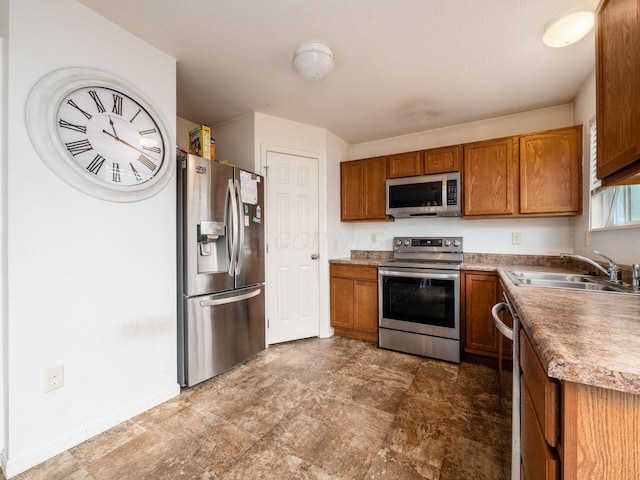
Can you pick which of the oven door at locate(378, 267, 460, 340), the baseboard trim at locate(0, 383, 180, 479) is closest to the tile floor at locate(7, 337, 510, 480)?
the baseboard trim at locate(0, 383, 180, 479)

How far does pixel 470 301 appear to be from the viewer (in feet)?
8.16

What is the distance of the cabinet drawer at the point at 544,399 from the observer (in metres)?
0.64

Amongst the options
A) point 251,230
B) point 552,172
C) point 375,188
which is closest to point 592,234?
point 552,172

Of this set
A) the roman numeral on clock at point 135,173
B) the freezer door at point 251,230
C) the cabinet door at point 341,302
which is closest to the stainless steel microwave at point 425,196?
the cabinet door at point 341,302

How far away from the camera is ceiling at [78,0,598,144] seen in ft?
5.09

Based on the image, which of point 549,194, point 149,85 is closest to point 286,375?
point 149,85

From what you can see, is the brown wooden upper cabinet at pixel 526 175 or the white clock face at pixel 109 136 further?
the brown wooden upper cabinet at pixel 526 175

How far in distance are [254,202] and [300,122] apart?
3.81 feet

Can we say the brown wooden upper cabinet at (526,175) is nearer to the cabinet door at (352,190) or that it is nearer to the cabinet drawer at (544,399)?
the cabinet door at (352,190)

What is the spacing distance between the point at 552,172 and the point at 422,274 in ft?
4.70

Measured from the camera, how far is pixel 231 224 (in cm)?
229

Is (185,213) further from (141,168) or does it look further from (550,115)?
(550,115)

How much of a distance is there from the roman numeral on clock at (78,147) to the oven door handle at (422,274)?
2.51 metres

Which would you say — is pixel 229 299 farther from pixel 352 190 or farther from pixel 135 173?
pixel 352 190
